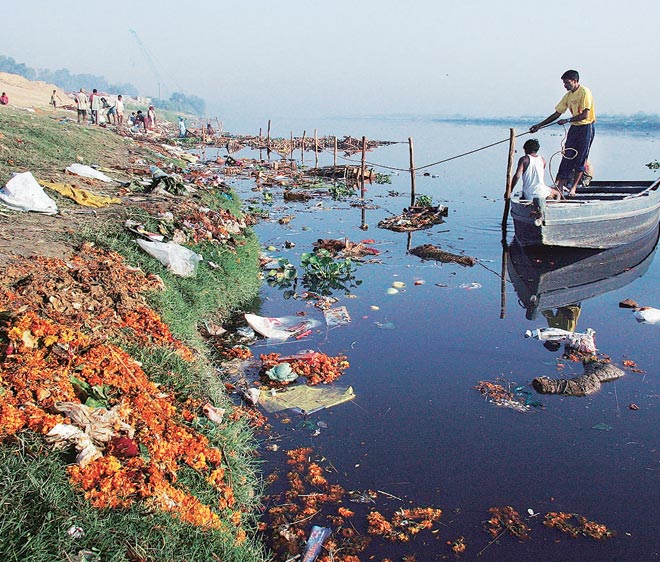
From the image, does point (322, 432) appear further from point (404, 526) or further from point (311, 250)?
point (311, 250)

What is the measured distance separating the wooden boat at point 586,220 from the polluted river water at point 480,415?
54 centimetres

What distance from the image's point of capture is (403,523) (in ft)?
11.9

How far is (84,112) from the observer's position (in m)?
23.3

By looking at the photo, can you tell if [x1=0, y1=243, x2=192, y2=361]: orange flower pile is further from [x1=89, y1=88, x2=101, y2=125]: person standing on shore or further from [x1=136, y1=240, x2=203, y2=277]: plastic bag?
[x1=89, y1=88, x2=101, y2=125]: person standing on shore

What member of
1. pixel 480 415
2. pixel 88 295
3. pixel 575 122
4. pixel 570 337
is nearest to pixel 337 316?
pixel 480 415

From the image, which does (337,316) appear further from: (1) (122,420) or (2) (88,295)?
(1) (122,420)

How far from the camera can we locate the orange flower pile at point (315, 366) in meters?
5.43

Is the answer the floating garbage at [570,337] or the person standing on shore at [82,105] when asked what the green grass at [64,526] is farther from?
the person standing on shore at [82,105]

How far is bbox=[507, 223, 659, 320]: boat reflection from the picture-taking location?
795 cm

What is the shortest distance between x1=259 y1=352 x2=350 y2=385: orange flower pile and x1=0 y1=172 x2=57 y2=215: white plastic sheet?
3230mm

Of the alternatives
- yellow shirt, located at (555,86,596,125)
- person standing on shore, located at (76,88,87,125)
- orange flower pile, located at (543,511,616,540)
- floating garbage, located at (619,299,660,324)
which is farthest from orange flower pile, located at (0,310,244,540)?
person standing on shore, located at (76,88,87,125)

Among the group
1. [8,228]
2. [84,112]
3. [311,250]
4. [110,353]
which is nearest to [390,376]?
[110,353]

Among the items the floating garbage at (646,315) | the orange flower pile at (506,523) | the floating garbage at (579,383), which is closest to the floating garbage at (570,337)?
the floating garbage at (579,383)

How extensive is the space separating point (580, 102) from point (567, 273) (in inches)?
114
